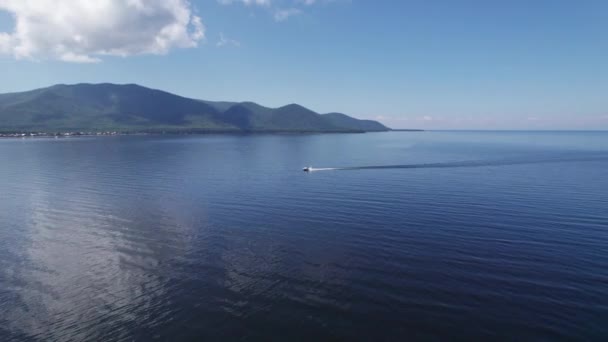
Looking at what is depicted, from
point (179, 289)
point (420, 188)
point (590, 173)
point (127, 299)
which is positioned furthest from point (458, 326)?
point (590, 173)

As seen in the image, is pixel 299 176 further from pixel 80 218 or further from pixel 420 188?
pixel 80 218

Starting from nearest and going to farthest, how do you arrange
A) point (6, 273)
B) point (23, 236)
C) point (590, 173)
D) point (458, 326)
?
point (458, 326)
point (6, 273)
point (23, 236)
point (590, 173)

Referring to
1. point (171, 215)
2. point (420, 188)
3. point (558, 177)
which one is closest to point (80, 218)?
point (171, 215)

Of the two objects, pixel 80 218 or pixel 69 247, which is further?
pixel 80 218

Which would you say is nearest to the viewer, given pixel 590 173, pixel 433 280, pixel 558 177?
pixel 433 280

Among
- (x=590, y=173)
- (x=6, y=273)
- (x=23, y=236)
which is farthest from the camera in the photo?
(x=590, y=173)

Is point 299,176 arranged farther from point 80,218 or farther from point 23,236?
point 23,236
